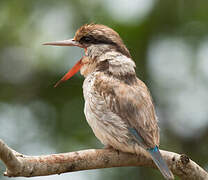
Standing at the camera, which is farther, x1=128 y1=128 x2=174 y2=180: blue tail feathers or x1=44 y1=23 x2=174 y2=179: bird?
x1=44 y1=23 x2=174 y2=179: bird

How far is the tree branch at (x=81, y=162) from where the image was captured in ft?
12.3

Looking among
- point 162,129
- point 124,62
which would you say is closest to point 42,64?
point 162,129

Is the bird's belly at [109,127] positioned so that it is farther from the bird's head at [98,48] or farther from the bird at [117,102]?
the bird's head at [98,48]

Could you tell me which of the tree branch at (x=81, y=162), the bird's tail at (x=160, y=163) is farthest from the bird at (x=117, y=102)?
the tree branch at (x=81, y=162)

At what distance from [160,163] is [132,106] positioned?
658 millimetres

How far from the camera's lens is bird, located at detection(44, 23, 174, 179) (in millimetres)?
4551

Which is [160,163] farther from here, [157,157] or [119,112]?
[119,112]

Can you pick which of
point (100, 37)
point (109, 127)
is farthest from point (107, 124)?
point (100, 37)

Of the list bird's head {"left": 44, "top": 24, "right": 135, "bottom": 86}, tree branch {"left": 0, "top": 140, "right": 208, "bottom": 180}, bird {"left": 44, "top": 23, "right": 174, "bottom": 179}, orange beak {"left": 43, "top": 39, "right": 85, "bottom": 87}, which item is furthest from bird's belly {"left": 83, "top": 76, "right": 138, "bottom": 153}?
orange beak {"left": 43, "top": 39, "right": 85, "bottom": 87}

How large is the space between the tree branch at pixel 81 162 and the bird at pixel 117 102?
123mm

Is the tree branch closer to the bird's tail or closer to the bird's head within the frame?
the bird's tail

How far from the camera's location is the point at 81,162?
419 centimetres

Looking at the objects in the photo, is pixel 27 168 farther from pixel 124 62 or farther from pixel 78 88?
pixel 78 88

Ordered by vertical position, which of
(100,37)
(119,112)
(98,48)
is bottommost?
(119,112)
